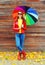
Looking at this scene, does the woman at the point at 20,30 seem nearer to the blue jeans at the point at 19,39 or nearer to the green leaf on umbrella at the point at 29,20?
the blue jeans at the point at 19,39

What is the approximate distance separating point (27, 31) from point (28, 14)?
105cm

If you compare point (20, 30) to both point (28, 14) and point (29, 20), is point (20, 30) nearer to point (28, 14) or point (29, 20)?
point (29, 20)

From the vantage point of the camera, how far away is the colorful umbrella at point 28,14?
12.6 metres

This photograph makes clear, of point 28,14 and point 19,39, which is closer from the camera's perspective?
point 28,14

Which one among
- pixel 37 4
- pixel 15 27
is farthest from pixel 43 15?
pixel 15 27

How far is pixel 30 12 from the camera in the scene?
12555mm

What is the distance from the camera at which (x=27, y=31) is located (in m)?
13.5

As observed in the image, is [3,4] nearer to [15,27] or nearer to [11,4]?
[11,4]

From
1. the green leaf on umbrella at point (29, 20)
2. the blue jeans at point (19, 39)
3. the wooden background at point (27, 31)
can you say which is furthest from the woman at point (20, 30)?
the wooden background at point (27, 31)

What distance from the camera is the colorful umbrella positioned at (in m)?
12.6

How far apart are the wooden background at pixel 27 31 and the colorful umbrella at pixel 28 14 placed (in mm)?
626

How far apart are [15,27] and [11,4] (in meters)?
1.12

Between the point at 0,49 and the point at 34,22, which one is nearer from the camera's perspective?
the point at 34,22

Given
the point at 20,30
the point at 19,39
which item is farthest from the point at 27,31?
the point at 20,30
